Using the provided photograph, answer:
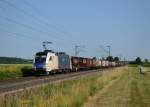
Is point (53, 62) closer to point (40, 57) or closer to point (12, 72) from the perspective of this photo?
point (40, 57)

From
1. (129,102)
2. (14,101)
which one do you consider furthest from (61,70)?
(14,101)

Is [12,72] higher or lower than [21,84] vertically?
higher

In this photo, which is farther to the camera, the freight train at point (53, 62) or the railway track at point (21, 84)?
the freight train at point (53, 62)

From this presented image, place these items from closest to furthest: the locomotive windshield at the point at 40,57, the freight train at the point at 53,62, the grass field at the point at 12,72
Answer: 1. the grass field at the point at 12,72
2. the freight train at the point at 53,62
3. the locomotive windshield at the point at 40,57

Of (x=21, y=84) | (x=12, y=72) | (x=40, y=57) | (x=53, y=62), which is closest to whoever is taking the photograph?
(x=21, y=84)

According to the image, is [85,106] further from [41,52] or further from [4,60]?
[4,60]

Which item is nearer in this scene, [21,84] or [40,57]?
[21,84]

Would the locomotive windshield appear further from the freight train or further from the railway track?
the railway track

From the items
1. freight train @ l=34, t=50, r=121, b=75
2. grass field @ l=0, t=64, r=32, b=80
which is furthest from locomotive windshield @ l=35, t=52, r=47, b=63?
grass field @ l=0, t=64, r=32, b=80

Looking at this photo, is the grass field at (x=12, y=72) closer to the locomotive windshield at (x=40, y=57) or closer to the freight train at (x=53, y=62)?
the freight train at (x=53, y=62)

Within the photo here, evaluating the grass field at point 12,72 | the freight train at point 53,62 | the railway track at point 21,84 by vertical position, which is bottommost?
the railway track at point 21,84

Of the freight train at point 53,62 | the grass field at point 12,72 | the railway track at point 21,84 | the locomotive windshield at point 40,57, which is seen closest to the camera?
the railway track at point 21,84

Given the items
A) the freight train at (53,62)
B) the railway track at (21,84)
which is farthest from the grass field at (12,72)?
the railway track at (21,84)

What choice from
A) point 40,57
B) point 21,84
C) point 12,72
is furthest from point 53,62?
point 21,84
